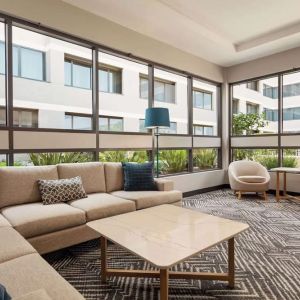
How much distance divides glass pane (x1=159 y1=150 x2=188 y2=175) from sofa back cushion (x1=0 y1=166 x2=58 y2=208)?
7.97ft

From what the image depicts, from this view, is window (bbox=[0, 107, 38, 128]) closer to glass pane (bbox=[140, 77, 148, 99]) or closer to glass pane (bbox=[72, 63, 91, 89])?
glass pane (bbox=[72, 63, 91, 89])

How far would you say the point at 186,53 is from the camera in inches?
201

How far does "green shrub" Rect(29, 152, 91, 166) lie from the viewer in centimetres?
329

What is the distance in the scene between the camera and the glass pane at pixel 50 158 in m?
3.16


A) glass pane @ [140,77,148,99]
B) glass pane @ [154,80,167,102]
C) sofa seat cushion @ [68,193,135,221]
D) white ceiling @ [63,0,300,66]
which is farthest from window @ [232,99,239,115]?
sofa seat cushion @ [68,193,135,221]

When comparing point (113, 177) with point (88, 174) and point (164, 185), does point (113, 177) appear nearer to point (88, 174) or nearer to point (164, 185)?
point (88, 174)

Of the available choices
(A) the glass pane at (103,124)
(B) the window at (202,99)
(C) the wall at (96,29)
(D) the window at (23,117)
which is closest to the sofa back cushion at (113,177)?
(A) the glass pane at (103,124)

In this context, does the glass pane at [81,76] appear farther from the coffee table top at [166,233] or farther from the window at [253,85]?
the window at [253,85]

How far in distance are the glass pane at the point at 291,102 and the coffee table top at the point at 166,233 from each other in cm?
401

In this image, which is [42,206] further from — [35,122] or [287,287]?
[287,287]

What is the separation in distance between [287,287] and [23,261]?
1.90m

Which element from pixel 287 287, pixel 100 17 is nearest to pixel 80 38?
pixel 100 17

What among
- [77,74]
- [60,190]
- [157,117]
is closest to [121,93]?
[77,74]

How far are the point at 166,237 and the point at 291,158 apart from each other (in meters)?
4.55
